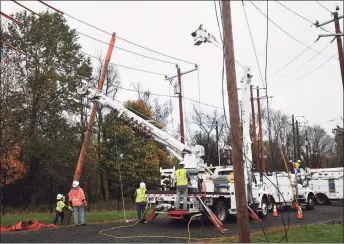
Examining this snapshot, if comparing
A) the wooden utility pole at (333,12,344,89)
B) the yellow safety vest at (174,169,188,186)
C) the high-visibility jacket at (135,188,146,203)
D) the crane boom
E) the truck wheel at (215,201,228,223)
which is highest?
the wooden utility pole at (333,12,344,89)

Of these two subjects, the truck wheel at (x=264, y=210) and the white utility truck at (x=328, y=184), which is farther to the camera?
the white utility truck at (x=328, y=184)

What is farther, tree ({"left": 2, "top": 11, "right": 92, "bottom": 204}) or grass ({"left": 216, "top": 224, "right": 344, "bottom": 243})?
tree ({"left": 2, "top": 11, "right": 92, "bottom": 204})

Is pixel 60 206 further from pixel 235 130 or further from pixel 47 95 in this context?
pixel 47 95

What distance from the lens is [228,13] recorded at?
29.0 ft

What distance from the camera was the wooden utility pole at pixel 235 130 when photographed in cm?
799

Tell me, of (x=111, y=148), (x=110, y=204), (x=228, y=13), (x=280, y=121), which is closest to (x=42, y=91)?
(x=111, y=148)

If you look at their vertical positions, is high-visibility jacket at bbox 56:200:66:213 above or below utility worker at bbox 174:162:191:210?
below

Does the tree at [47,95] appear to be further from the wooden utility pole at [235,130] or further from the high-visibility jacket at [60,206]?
the wooden utility pole at [235,130]

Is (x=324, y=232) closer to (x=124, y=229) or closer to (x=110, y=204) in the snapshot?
(x=124, y=229)

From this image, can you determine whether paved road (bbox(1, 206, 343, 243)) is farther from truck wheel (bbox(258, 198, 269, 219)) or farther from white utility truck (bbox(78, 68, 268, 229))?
truck wheel (bbox(258, 198, 269, 219))

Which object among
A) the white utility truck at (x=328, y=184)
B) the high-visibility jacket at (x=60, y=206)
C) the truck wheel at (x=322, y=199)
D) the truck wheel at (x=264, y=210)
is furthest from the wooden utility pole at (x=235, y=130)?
the truck wheel at (x=322, y=199)

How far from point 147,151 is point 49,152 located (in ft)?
32.6

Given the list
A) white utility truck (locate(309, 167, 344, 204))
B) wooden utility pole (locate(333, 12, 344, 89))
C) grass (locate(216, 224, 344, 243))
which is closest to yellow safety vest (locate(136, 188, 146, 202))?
grass (locate(216, 224, 344, 243))

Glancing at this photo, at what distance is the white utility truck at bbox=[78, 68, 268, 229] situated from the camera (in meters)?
15.0
